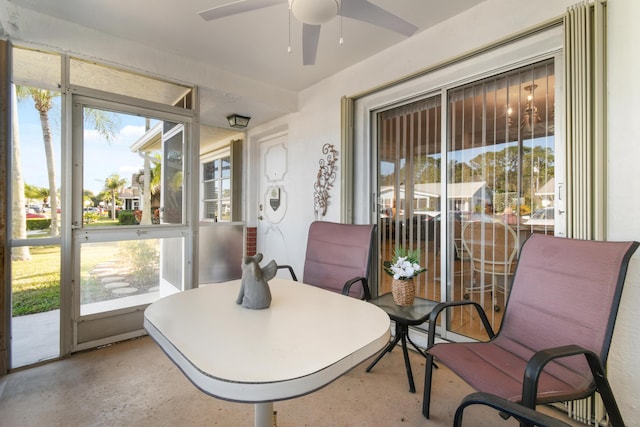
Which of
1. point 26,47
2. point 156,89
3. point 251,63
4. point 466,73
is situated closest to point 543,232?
point 466,73

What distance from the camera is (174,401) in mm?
1811

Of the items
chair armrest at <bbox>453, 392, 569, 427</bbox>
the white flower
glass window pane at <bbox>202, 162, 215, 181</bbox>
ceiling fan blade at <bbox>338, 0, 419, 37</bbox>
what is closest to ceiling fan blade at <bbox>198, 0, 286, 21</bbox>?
ceiling fan blade at <bbox>338, 0, 419, 37</bbox>

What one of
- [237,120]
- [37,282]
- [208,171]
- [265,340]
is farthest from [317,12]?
[208,171]

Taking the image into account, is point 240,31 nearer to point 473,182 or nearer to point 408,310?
point 473,182

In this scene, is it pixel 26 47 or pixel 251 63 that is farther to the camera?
pixel 251 63

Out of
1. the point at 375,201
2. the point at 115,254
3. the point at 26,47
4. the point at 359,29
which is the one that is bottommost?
the point at 115,254

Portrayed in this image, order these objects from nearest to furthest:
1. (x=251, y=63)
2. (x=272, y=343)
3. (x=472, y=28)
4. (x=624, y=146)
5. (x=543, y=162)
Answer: (x=272, y=343), (x=624, y=146), (x=543, y=162), (x=472, y=28), (x=251, y=63)

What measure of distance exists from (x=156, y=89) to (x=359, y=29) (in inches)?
77.6

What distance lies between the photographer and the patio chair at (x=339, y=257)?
236cm

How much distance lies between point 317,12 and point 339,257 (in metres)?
1.76

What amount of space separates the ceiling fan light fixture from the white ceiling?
851mm

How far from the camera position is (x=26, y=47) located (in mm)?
2207

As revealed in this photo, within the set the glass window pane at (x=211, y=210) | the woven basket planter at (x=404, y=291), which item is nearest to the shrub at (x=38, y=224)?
the glass window pane at (x=211, y=210)

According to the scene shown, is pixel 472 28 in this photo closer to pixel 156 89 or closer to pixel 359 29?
pixel 359 29
